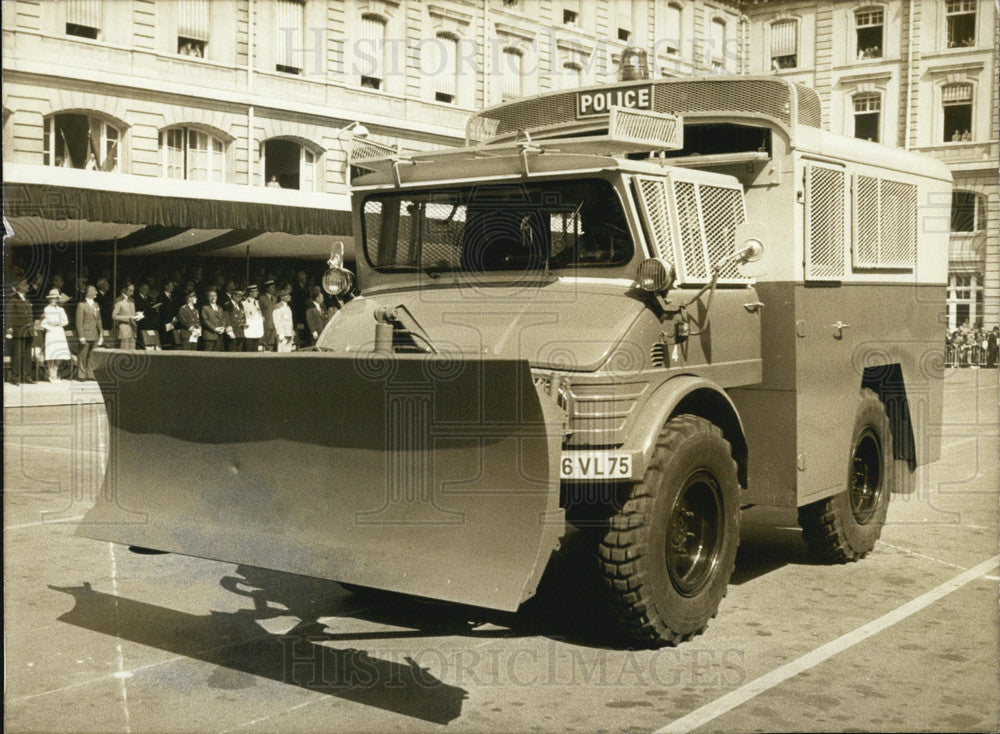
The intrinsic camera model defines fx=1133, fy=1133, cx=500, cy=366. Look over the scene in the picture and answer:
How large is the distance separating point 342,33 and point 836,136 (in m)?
27.8

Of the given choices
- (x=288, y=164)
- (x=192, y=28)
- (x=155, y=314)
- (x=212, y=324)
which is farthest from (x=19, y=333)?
(x=288, y=164)

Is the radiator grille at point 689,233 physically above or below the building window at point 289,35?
below

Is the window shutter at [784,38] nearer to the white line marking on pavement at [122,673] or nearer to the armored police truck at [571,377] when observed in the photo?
the armored police truck at [571,377]

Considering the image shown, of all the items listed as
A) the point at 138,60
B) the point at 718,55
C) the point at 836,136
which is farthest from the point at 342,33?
the point at 836,136

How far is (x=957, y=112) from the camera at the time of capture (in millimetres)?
36156

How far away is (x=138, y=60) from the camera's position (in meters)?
28.4

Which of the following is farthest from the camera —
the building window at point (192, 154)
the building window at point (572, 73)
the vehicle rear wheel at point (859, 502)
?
the building window at point (572, 73)

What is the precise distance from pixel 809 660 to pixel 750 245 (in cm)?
213

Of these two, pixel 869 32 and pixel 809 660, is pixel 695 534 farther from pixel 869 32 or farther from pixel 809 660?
pixel 869 32

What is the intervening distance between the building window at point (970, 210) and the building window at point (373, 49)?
1991cm

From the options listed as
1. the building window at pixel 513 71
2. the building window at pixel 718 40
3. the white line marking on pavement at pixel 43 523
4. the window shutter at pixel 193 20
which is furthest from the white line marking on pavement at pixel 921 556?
the building window at pixel 718 40

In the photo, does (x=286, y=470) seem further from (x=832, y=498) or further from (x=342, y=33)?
(x=342, y=33)

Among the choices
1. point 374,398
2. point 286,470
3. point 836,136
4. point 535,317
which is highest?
point 836,136

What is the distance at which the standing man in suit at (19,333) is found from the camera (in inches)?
777
